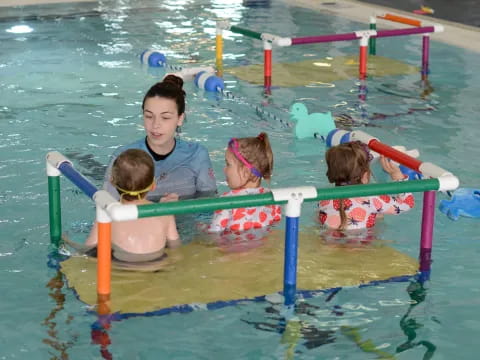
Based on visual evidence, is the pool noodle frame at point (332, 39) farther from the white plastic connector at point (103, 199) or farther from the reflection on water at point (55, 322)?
the white plastic connector at point (103, 199)

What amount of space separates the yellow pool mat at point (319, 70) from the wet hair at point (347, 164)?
16.9 ft

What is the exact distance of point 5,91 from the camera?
10.5 metres

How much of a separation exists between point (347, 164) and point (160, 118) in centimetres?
127

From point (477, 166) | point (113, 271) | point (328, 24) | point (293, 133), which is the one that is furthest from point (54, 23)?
point (113, 271)

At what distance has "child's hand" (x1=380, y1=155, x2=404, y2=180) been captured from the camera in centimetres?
626

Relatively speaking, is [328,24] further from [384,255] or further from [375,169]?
[384,255]

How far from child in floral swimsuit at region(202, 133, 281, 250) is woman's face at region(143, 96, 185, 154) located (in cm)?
47

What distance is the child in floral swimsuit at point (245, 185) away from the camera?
5789 mm

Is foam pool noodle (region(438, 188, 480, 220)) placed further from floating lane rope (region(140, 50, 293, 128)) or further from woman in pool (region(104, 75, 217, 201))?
floating lane rope (region(140, 50, 293, 128))

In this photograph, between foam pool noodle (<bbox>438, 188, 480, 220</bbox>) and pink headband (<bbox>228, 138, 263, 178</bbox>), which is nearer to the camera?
pink headband (<bbox>228, 138, 263, 178</bbox>)

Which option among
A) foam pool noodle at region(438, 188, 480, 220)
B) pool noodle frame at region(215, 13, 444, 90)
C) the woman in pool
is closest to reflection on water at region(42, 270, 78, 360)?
the woman in pool

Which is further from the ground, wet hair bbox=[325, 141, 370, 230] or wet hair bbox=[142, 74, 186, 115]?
wet hair bbox=[142, 74, 186, 115]

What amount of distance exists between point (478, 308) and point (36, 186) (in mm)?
3705

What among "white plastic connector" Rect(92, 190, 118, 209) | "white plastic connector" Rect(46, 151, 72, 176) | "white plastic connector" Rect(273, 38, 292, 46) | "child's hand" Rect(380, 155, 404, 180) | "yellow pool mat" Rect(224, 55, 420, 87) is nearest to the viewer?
"white plastic connector" Rect(92, 190, 118, 209)
